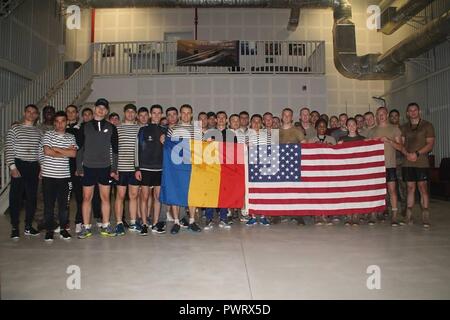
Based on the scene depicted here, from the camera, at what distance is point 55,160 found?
13.4 feet

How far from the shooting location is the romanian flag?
4.62 metres

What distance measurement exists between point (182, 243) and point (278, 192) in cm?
164

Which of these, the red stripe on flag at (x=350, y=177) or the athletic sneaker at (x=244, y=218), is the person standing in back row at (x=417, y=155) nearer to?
the red stripe on flag at (x=350, y=177)

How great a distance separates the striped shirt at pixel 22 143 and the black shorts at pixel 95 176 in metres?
0.71

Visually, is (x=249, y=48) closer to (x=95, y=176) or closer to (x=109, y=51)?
(x=109, y=51)

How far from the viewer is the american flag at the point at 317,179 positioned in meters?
4.93

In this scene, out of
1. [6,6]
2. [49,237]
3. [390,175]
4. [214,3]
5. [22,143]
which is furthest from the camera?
[214,3]

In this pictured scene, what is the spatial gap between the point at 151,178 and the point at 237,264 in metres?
1.87

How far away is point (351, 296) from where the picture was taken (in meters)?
2.35

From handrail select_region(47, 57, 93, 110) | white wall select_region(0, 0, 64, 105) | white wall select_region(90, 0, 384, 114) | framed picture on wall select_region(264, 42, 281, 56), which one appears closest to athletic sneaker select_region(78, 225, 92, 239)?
handrail select_region(47, 57, 93, 110)

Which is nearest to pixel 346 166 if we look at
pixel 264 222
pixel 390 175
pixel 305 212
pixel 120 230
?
pixel 390 175

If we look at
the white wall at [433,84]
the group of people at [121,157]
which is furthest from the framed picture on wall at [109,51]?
the white wall at [433,84]

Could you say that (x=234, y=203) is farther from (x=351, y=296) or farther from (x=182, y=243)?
(x=351, y=296)
